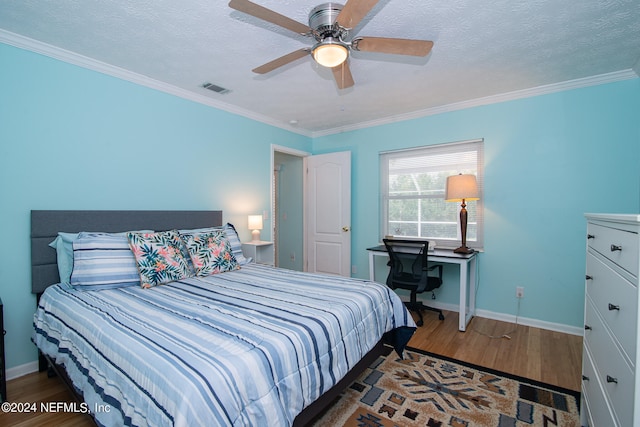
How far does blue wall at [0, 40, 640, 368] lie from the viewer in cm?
219

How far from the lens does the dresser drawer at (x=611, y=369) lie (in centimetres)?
98

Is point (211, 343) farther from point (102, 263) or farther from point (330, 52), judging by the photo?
point (330, 52)

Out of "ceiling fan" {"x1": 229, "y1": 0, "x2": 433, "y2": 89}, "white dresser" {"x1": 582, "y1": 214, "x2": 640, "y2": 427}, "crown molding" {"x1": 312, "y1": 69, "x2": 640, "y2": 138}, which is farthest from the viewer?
"crown molding" {"x1": 312, "y1": 69, "x2": 640, "y2": 138}

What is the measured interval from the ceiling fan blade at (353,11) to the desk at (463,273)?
7.77ft

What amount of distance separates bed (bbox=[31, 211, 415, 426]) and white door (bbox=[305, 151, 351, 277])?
196 cm

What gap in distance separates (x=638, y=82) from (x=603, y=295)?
2.57 m

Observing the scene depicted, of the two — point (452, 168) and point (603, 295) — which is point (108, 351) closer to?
point (603, 295)

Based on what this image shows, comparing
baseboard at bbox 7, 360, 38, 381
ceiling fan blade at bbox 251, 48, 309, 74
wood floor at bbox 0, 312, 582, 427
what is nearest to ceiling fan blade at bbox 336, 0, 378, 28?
ceiling fan blade at bbox 251, 48, 309, 74

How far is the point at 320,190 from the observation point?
15.0ft

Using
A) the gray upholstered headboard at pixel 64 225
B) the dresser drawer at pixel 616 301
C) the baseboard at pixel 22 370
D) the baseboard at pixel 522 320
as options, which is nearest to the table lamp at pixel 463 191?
the baseboard at pixel 522 320

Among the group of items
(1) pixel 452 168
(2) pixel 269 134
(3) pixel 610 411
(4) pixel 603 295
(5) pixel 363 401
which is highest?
(2) pixel 269 134

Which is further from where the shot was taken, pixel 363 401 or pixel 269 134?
pixel 269 134

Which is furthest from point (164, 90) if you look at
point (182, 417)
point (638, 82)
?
point (638, 82)

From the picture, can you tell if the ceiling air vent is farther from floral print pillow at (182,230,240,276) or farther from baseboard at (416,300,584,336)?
baseboard at (416,300,584,336)
